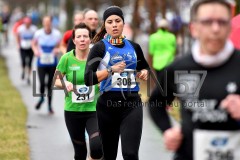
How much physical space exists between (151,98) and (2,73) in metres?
19.0

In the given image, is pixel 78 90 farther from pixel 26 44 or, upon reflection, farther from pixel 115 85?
pixel 26 44

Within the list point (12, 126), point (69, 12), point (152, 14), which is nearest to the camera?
point (12, 126)

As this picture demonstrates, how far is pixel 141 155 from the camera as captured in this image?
9.65m

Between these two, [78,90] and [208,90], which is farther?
[78,90]

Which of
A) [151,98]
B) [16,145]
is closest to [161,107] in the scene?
[151,98]

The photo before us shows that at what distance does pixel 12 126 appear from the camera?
11867 millimetres

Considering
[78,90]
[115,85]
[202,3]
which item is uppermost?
[202,3]

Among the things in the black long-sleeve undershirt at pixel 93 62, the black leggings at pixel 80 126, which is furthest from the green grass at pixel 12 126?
the black long-sleeve undershirt at pixel 93 62

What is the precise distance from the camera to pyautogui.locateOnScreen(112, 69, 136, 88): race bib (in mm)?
7133

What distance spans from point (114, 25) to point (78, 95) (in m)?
1.15

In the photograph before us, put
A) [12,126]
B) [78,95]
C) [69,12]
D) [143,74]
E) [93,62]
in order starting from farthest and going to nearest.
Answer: [69,12] → [12,126] → [78,95] → [143,74] → [93,62]

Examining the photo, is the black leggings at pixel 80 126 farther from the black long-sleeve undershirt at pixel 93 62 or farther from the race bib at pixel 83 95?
the black long-sleeve undershirt at pixel 93 62

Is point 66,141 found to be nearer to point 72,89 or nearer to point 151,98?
point 72,89

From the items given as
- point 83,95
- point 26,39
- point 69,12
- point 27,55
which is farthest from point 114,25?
point 69,12
